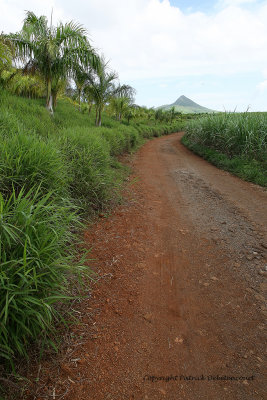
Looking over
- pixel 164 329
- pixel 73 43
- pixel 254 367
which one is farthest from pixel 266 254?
pixel 73 43

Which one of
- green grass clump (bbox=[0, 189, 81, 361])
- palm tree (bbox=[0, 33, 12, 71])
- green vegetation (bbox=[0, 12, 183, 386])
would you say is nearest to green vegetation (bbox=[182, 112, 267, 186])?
green vegetation (bbox=[0, 12, 183, 386])

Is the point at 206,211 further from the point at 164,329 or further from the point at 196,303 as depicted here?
the point at 164,329

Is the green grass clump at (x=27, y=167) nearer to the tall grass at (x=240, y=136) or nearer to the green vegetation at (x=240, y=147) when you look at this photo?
the green vegetation at (x=240, y=147)

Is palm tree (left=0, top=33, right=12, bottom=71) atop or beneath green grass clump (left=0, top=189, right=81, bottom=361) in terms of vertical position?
atop

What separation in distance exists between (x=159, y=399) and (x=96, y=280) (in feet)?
3.41

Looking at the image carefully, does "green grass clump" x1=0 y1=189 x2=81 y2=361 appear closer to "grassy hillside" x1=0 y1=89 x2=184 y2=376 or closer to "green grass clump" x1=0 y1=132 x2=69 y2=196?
"grassy hillside" x1=0 y1=89 x2=184 y2=376

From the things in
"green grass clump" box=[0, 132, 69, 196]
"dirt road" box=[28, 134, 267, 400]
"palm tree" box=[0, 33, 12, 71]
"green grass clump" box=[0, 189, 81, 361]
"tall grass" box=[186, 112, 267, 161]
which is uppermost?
"palm tree" box=[0, 33, 12, 71]

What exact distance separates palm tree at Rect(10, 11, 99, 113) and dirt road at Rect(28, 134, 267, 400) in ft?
22.7

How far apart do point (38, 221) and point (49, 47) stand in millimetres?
7933

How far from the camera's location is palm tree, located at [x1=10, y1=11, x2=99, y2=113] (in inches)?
292

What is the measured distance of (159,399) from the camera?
1.28 meters

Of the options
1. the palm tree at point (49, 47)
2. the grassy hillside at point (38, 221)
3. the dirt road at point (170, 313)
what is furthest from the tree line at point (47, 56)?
the dirt road at point (170, 313)

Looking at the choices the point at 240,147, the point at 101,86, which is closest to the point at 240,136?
the point at 240,147

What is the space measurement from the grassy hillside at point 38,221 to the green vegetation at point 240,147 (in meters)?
4.28
